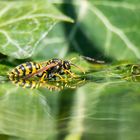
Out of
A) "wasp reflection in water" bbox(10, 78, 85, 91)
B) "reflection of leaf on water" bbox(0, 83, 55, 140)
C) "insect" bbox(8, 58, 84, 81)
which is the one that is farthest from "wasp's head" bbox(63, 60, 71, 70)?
"reflection of leaf on water" bbox(0, 83, 55, 140)

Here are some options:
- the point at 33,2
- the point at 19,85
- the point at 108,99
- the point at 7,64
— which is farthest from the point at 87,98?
the point at 33,2

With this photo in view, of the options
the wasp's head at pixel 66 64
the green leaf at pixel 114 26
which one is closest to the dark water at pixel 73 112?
the wasp's head at pixel 66 64

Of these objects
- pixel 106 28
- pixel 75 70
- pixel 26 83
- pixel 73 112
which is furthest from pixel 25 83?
pixel 106 28

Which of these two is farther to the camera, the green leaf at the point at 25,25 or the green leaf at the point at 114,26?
the green leaf at the point at 114,26

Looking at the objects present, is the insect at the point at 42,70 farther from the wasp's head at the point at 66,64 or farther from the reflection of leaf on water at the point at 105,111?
the reflection of leaf on water at the point at 105,111

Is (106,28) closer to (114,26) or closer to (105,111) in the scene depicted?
(114,26)

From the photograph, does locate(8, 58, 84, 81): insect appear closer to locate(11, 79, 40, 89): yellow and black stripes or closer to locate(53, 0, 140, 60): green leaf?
locate(11, 79, 40, 89): yellow and black stripes

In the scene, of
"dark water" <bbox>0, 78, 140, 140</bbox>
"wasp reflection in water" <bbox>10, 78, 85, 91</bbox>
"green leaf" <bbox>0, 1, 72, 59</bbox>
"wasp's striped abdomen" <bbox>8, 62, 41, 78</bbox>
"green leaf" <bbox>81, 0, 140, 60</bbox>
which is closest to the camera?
"dark water" <bbox>0, 78, 140, 140</bbox>
